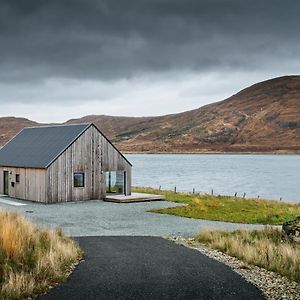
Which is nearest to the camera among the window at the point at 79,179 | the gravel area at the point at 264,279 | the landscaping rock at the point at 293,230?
the gravel area at the point at 264,279

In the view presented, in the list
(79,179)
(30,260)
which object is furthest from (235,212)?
(30,260)

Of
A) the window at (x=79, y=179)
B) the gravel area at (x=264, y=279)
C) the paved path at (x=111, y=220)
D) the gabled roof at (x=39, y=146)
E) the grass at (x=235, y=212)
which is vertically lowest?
the grass at (x=235, y=212)

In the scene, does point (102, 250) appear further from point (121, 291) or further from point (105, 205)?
point (105, 205)

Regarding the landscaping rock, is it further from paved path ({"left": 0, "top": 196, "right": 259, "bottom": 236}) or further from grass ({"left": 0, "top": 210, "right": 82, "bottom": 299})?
grass ({"left": 0, "top": 210, "right": 82, "bottom": 299})

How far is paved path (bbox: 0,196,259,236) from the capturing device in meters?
19.4

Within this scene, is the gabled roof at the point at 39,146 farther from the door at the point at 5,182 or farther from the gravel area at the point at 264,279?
the gravel area at the point at 264,279

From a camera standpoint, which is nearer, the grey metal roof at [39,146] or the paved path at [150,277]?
the paved path at [150,277]

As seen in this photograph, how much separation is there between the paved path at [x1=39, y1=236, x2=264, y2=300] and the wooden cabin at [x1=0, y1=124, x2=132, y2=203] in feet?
51.6

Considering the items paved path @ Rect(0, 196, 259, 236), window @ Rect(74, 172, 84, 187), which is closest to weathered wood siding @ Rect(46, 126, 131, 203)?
window @ Rect(74, 172, 84, 187)

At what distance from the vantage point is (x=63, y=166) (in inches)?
1204

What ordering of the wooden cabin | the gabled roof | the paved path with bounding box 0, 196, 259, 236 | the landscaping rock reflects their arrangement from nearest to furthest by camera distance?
the landscaping rock < the paved path with bounding box 0, 196, 259, 236 < the wooden cabin < the gabled roof

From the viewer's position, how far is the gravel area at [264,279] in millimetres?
9727

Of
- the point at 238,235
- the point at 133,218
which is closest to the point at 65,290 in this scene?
the point at 238,235

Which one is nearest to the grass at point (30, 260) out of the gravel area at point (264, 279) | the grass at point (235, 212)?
the gravel area at point (264, 279)
